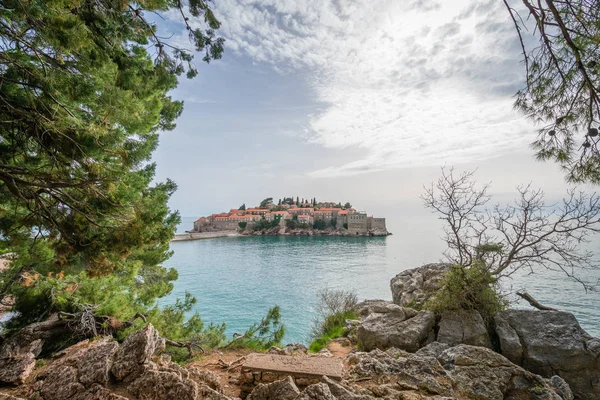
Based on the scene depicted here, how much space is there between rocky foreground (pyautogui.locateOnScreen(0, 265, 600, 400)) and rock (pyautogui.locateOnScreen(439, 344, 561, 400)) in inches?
0.4

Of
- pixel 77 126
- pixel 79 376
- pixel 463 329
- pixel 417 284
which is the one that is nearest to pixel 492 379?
pixel 463 329

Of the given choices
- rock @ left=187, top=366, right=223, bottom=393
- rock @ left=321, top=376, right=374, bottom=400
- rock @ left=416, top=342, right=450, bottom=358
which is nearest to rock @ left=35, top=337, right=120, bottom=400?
rock @ left=187, top=366, right=223, bottom=393

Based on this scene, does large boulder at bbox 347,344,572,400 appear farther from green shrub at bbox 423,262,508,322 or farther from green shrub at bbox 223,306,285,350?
green shrub at bbox 223,306,285,350

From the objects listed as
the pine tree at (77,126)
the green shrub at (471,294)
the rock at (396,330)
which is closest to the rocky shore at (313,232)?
the green shrub at (471,294)

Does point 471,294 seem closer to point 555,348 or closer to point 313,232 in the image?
point 555,348

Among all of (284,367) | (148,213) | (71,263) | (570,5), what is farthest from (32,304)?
(570,5)

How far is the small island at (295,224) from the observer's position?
59094mm

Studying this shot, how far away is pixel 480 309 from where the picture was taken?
17.0 ft

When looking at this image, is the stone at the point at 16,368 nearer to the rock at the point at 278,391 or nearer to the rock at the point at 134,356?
the rock at the point at 134,356

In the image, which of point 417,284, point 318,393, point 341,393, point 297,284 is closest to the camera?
point 318,393

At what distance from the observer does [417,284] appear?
7844 millimetres

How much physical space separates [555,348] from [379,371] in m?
3.27

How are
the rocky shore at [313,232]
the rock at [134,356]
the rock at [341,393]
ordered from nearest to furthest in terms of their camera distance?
the rock at [341,393] → the rock at [134,356] → the rocky shore at [313,232]

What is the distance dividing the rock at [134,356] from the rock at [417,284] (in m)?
5.98
